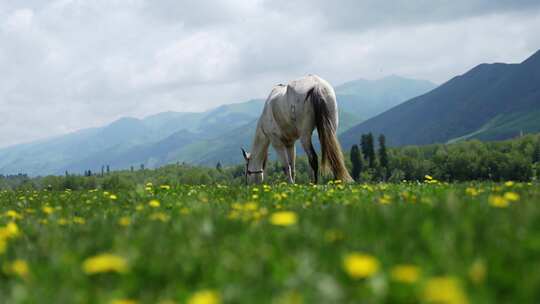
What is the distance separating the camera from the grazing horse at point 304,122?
15.8 m

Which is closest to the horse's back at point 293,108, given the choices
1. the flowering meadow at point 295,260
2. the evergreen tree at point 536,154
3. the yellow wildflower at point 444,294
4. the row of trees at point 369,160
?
the flowering meadow at point 295,260

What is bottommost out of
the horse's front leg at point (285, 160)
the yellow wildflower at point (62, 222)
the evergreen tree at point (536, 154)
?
the evergreen tree at point (536, 154)

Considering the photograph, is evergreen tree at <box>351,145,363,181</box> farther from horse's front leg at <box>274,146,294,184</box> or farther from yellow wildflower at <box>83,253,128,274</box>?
yellow wildflower at <box>83,253,128,274</box>

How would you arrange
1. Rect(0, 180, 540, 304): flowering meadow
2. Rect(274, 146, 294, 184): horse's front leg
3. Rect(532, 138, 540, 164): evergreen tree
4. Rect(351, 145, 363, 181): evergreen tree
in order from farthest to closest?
Rect(351, 145, 363, 181): evergreen tree < Rect(532, 138, 540, 164): evergreen tree < Rect(274, 146, 294, 184): horse's front leg < Rect(0, 180, 540, 304): flowering meadow

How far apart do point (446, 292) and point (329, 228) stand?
7.37 ft

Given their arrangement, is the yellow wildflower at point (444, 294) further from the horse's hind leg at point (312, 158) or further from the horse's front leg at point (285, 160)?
the horse's front leg at point (285, 160)

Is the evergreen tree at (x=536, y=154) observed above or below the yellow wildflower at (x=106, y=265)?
below

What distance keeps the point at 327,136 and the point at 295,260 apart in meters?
12.9

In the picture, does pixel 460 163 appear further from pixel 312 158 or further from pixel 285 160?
pixel 312 158

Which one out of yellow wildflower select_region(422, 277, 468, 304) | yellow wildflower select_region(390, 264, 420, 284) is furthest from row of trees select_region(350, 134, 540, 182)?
yellow wildflower select_region(422, 277, 468, 304)

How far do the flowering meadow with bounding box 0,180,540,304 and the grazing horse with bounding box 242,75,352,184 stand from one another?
10.7 m

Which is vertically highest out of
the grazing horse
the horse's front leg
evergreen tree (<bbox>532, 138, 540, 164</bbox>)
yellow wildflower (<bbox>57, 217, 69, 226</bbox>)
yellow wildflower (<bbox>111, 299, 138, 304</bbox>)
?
the grazing horse

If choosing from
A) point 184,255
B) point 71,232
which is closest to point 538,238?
point 184,255

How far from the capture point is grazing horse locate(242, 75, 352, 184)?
15754 millimetres
